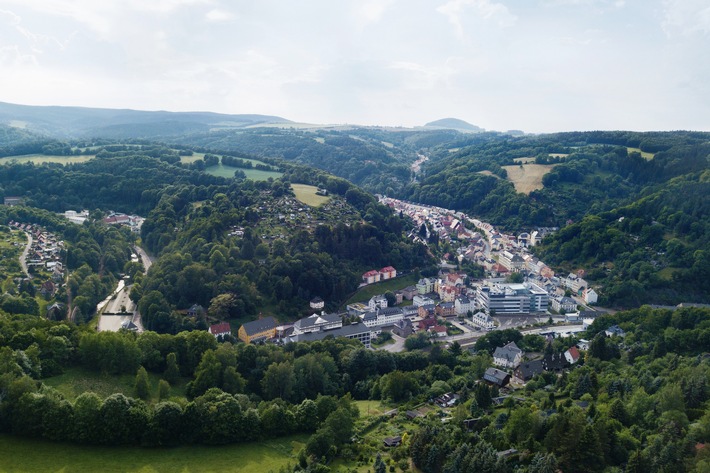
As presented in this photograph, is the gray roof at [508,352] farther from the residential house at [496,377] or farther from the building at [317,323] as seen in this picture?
the building at [317,323]

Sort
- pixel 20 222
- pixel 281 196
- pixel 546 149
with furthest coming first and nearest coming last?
1. pixel 546 149
2. pixel 281 196
3. pixel 20 222

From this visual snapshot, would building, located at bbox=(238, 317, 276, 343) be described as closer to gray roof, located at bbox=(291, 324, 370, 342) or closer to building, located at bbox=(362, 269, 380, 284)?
gray roof, located at bbox=(291, 324, 370, 342)

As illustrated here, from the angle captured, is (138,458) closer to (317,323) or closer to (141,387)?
(141,387)

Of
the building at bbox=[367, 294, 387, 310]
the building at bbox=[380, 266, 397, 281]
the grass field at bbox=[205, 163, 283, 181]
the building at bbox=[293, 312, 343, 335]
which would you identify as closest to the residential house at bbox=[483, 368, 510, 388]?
the building at bbox=[293, 312, 343, 335]

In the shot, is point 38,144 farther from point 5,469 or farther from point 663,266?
point 663,266

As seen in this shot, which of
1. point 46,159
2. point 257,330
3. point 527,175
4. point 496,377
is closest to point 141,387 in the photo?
point 257,330

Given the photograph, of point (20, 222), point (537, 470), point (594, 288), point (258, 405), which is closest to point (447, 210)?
point (594, 288)

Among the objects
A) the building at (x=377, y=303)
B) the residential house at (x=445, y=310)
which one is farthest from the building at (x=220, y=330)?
the residential house at (x=445, y=310)
